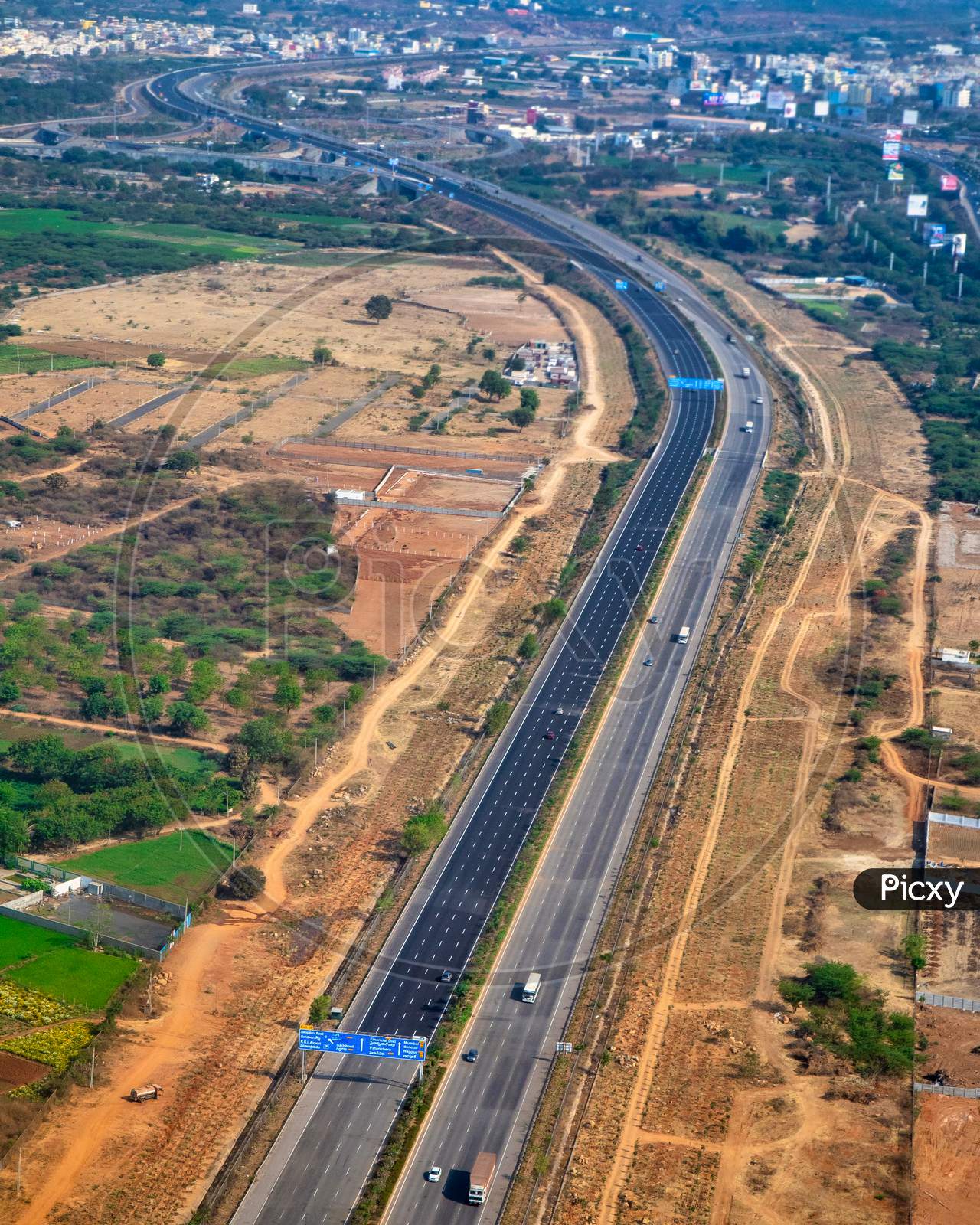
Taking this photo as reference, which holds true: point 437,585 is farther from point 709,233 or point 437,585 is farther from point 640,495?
point 709,233

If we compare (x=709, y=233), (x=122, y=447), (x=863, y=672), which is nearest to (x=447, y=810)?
(x=863, y=672)

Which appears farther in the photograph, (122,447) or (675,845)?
(122,447)

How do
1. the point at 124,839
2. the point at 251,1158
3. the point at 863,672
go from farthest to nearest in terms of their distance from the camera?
1. the point at 863,672
2. the point at 124,839
3. the point at 251,1158

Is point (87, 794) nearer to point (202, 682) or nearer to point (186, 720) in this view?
point (186, 720)

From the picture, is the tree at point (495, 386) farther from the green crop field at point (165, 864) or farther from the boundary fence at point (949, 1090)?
the boundary fence at point (949, 1090)

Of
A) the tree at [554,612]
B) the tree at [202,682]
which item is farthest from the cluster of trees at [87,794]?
the tree at [554,612]

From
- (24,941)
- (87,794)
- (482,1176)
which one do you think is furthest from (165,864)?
(482,1176)

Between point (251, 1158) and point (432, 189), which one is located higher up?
point (432, 189)

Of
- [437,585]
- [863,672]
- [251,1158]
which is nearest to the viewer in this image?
[251,1158]
